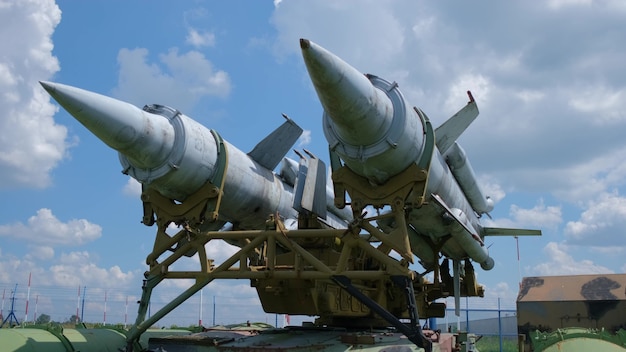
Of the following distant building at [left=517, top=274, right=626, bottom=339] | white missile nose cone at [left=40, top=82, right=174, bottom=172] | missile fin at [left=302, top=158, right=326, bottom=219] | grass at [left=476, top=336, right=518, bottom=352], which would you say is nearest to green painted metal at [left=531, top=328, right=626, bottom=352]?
missile fin at [left=302, top=158, right=326, bottom=219]

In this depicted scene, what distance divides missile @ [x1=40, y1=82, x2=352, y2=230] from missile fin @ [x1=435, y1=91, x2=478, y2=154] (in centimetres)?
163

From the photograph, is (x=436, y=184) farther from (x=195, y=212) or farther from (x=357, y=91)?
(x=195, y=212)

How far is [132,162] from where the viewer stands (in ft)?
23.1

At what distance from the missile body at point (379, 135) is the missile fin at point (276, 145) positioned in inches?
66.2

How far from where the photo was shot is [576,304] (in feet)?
47.9

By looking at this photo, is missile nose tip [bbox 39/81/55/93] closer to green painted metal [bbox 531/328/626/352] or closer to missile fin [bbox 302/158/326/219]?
missile fin [bbox 302/158/326/219]

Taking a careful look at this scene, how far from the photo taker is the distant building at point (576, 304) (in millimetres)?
14367

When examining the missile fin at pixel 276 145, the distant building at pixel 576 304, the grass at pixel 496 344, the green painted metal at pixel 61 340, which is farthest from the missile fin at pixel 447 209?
the grass at pixel 496 344

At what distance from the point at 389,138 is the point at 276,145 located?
2.45 meters

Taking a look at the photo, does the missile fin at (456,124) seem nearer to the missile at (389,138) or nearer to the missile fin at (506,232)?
the missile at (389,138)

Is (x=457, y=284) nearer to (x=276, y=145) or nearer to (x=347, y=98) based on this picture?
(x=276, y=145)

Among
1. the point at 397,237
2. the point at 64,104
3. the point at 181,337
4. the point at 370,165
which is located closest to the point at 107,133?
the point at 64,104

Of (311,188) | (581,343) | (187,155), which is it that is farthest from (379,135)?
(581,343)

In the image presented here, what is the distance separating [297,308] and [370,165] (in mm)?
1900
